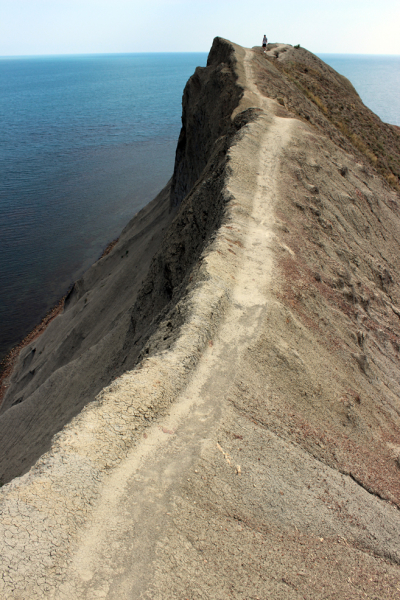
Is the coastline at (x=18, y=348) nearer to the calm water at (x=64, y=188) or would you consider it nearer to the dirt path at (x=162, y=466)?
the calm water at (x=64, y=188)

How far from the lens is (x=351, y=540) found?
591 cm

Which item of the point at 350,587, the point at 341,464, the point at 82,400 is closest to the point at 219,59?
the point at 82,400

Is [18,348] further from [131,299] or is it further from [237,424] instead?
[237,424]

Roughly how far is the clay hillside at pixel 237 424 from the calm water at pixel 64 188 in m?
19.6

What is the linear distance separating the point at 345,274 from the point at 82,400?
394 inches

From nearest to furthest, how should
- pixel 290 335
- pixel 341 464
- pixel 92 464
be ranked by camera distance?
pixel 92 464 → pixel 341 464 → pixel 290 335

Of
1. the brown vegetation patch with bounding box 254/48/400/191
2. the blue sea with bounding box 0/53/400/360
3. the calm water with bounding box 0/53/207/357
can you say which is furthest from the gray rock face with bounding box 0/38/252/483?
the blue sea with bounding box 0/53/400/360

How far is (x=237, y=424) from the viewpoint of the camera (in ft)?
22.4

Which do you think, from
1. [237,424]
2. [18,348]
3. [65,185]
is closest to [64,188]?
[65,185]

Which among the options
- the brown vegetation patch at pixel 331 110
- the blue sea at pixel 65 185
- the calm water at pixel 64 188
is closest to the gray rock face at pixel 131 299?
the brown vegetation patch at pixel 331 110

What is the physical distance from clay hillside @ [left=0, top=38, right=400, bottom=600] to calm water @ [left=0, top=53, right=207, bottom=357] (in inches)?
772

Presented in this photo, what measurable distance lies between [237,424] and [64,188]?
53724 mm

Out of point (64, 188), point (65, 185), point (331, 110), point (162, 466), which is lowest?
point (64, 188)

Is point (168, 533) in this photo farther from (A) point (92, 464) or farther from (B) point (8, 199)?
(B) point (8, 199)
